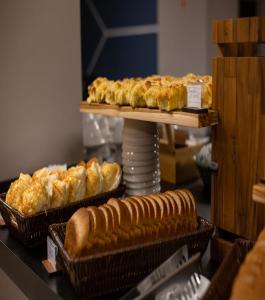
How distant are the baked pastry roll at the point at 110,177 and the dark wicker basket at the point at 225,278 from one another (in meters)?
0.58

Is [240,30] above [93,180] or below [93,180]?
above

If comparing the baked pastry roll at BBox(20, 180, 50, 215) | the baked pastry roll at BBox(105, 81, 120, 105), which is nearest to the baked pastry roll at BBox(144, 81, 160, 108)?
the baked pastry roll at BBox(105, 81, 120, 105)

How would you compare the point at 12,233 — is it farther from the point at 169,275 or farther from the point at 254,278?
the point at 254,278

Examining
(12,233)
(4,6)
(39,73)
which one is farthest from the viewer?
(39,73)

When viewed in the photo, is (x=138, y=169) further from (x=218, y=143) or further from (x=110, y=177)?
(x=218, y=143)

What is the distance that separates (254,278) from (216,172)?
0.46m

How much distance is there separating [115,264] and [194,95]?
20.1 inches

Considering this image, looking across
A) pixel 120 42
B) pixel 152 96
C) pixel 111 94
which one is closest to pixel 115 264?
pixel 152 96

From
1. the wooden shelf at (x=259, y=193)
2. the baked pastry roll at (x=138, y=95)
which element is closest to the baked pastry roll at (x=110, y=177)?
the baked pastry roll at (x=138, y=95)

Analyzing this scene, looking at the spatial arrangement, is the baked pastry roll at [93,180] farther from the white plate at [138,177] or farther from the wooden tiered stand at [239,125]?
the wooden tiered stand at [239,125]

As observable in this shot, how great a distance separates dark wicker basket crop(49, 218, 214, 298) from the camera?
90cm

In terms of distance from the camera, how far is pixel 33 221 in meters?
1.13

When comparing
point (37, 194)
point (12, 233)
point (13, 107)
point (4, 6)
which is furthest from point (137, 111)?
point (4, 6)

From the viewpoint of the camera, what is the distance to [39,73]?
176 centimetres
